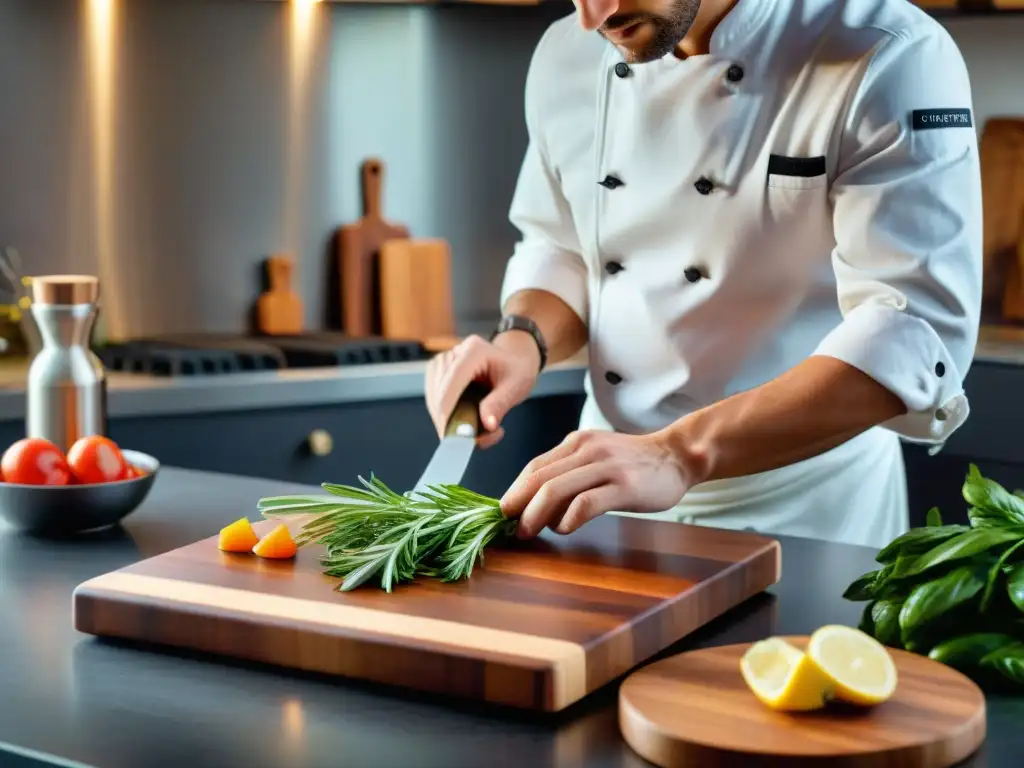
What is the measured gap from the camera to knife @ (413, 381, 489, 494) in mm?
1416

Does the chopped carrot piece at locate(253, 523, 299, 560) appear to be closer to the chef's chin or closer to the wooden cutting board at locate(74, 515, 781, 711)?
the wooden cutting board at locate(74, 515, 781, 711)

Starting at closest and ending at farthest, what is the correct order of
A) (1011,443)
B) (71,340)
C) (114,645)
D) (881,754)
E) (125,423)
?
(881,754), (114,645), (71,340), (125,423), (1011,443)

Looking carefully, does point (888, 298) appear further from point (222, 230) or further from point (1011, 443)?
point (222, 230)

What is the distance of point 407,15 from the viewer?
3.34m

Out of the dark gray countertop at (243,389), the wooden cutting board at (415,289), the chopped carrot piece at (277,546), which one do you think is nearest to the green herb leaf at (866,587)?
the chopped carrot piece at (277,546)

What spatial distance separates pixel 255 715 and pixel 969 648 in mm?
499

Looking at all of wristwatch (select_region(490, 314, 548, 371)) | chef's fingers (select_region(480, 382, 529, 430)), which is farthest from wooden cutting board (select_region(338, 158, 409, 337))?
chef's fingers (select_region(480, 382, 529, 430))

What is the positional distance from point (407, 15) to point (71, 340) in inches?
74.7

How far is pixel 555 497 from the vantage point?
49.2 inches

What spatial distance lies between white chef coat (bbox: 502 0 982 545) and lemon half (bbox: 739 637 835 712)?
578 mm

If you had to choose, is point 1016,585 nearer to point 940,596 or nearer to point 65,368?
point 940,596

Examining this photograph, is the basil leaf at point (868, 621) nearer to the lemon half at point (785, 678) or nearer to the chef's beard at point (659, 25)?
the lemon half at point (785, 678)

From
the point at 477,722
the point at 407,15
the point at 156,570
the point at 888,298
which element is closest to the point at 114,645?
the point at 156,570

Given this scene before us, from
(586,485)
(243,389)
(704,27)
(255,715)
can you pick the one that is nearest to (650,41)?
(704,27)
